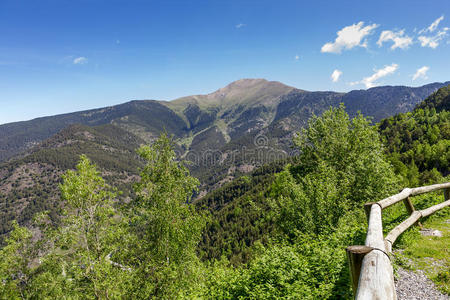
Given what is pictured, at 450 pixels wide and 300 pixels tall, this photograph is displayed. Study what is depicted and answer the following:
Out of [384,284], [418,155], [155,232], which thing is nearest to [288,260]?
[384,284]

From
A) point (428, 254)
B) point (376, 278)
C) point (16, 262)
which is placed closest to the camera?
point (376, 278)

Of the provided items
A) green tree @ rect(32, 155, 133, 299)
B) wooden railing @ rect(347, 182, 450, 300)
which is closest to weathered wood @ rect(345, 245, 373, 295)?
wooden railing @ rect(347, 182, 450, 300)

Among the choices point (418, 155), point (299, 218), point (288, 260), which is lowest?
point (418, 155)

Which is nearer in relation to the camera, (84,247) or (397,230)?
(397,230)

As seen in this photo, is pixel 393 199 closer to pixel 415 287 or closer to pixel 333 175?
pixel 415 287

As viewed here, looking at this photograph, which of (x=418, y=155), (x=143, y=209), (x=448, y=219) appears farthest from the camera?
(x=418, y=155)

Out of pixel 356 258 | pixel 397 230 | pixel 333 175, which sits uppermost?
pixel 356 258

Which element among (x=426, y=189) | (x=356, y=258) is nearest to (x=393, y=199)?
(x=426, y=189)

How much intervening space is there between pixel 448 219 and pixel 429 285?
6.90m

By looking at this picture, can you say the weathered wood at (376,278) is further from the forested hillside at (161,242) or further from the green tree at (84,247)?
the green tree at (84,247)

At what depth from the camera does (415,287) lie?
6652 millimetres

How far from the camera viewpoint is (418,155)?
110 meters

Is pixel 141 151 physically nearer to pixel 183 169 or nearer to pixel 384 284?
pixel 183 169

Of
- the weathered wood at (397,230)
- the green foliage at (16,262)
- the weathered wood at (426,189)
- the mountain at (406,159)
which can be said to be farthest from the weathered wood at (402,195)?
the mountain at (406,159)
